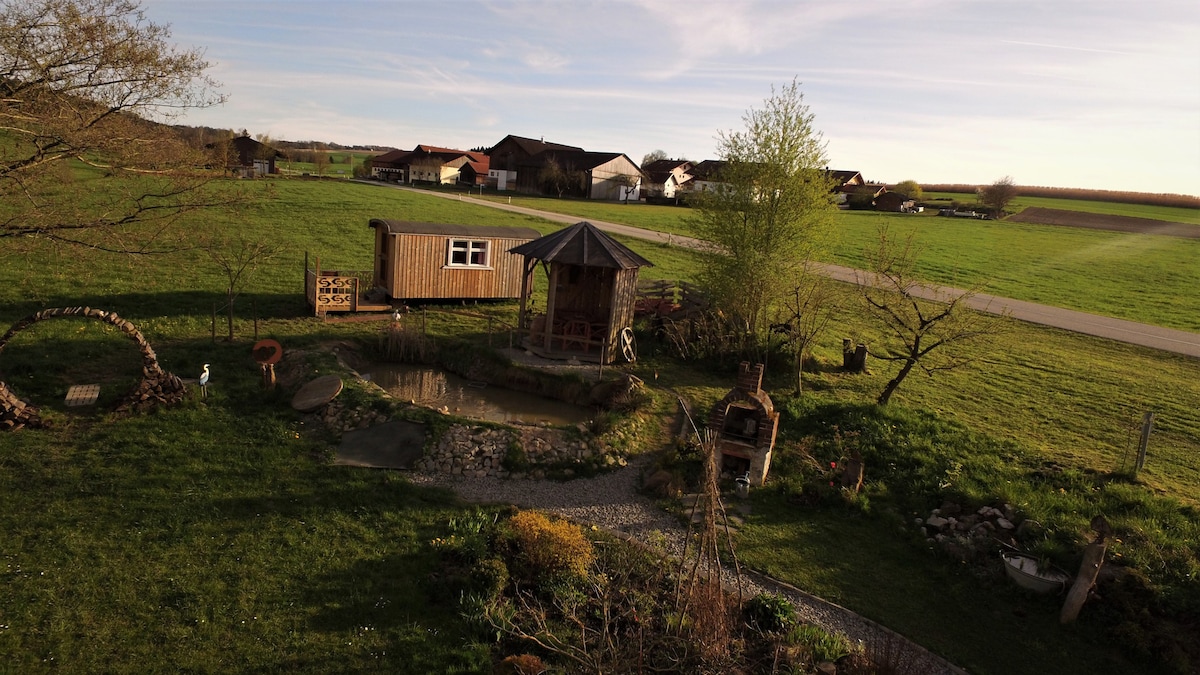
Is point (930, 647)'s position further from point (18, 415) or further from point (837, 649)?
point (18, 415)

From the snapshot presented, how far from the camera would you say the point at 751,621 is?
326 inches

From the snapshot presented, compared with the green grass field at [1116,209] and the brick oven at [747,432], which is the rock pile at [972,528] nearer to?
the brick oven at [747,432]

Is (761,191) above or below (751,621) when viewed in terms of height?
above

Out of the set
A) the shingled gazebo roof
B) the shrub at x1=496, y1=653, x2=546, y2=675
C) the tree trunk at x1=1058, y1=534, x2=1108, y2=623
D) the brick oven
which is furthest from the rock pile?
the shingled gazebo roof

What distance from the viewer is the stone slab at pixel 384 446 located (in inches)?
467

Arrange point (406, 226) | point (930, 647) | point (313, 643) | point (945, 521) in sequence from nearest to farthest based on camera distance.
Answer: point (313, 643), point (930, 647), point (945, 521), point (406, 226)

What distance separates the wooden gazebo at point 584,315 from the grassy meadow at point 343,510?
Answer: 1.36 m

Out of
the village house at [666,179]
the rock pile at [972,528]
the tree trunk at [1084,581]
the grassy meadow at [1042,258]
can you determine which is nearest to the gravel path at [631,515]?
the tree trunk at [1084,581]

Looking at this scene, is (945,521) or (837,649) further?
(945,521)

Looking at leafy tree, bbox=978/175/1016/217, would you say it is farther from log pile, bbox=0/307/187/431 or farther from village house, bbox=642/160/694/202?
log pile, bbox=0/307/187/431

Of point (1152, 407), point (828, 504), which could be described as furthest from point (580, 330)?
point (1152, 407)

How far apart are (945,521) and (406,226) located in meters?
17.1

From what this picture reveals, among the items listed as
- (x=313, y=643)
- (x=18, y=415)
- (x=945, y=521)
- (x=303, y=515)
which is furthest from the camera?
(x=18, y=415)

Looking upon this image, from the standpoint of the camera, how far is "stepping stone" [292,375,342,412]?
43.9ft
